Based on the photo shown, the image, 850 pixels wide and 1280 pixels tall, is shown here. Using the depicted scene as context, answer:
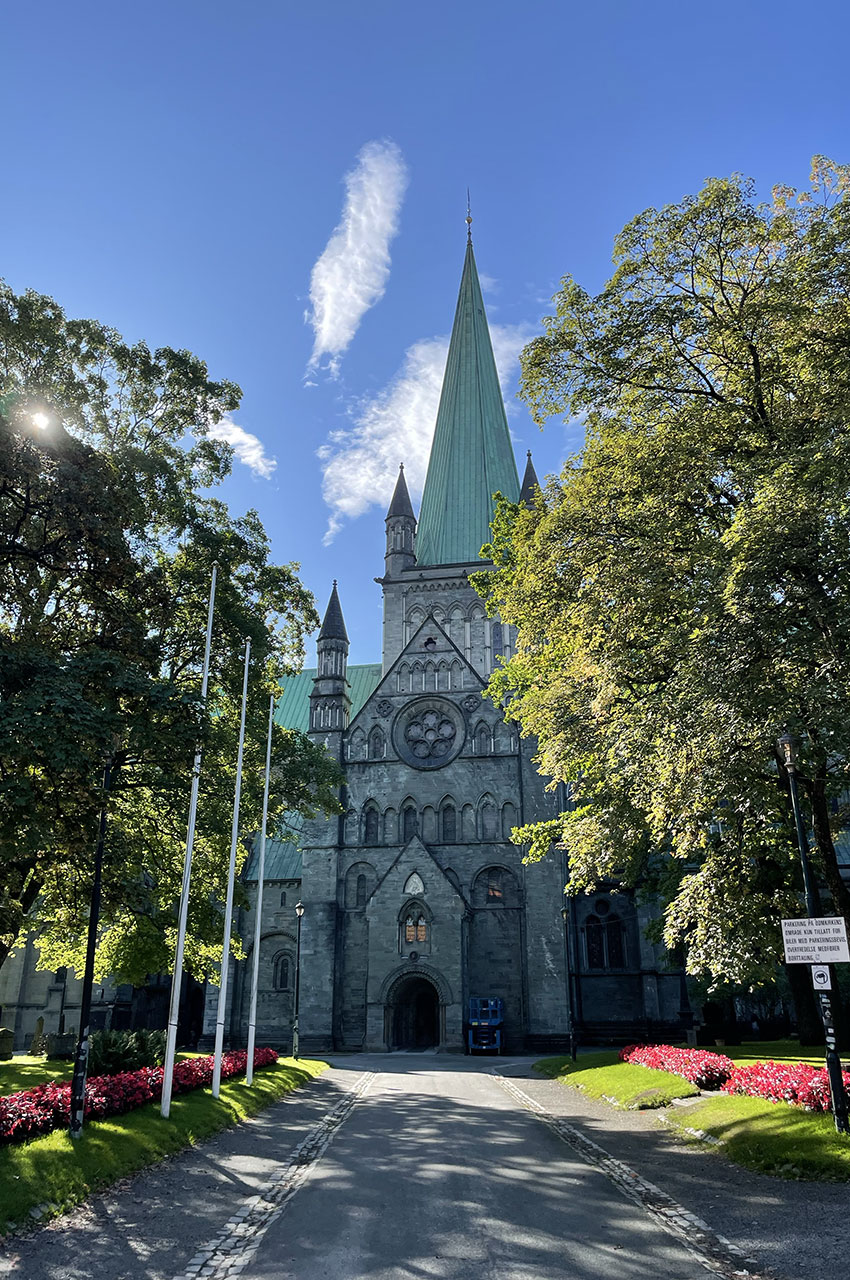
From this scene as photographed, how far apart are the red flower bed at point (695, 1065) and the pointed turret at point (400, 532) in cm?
4194

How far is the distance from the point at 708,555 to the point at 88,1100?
14.0m

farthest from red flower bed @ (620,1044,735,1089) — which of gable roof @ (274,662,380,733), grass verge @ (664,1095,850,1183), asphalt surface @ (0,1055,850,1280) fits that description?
gable roof @ (274,662,380,733)

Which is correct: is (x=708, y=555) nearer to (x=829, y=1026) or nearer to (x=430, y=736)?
(x=829, y=1026)

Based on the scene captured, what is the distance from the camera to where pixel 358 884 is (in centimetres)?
4831

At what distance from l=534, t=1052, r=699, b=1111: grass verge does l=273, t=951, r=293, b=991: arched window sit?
21565 millimetres

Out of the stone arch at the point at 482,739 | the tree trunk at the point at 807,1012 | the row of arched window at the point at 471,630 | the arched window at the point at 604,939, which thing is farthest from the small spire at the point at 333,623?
the tree trunk at the point at 807,1012

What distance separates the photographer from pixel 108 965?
29422 millimetres

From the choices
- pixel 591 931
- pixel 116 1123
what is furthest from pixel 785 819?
pixel 591 931

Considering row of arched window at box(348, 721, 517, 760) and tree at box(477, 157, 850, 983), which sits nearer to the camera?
tree at box(477, 157, 850, 983)

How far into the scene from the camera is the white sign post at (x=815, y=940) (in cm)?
1363

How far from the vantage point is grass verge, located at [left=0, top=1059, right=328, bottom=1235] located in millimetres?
10234

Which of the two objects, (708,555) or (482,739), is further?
(482,739)

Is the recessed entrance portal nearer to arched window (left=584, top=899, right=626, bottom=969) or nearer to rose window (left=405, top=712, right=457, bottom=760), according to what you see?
arched window (left=584, top=899, right=626, bottom=969)

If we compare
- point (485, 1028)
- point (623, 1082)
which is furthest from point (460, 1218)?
point (485, 1028)
